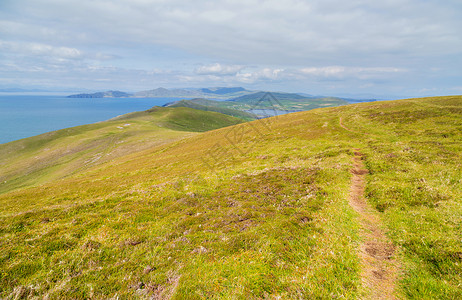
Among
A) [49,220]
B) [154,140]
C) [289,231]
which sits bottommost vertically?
[154,140]

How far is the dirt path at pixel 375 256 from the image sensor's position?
7.37m

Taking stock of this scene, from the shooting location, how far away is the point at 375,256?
368 inches

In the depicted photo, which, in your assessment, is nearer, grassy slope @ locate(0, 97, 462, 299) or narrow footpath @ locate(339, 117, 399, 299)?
narrow footpath @ locate(339, 117, 399, 299)

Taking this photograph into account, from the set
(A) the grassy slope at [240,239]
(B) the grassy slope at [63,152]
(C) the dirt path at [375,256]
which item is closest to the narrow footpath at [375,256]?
(C) the dirt path at [375,256]

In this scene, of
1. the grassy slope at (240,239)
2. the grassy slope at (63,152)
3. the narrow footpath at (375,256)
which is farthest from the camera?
the grassy slope at (63,152)

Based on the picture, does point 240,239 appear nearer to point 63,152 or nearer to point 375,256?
point 375,256

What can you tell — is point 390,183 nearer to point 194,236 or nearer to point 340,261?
point 340,261

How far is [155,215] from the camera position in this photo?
14.3 m

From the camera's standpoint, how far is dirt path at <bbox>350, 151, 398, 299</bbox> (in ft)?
24.2

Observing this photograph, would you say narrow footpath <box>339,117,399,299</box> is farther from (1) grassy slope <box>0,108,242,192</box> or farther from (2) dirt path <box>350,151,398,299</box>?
(1) grassy slope <box>0,108,242,192</box>

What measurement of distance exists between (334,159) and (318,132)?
81.7 feet

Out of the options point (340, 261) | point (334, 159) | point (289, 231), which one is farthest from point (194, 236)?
point (334, 159)

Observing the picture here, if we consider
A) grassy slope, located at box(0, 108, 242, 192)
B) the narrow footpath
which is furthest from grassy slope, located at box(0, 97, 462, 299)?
grassy slope, located at box(0, 108, 242, 192)

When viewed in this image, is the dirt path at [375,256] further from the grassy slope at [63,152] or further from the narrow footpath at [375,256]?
the grassy slope at [63,152]
